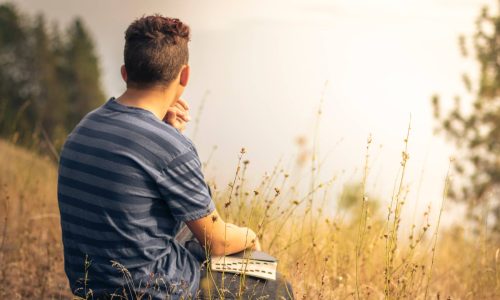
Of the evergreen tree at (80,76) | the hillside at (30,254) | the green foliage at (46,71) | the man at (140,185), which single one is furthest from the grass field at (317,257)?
the evergreen tree at (80,76)

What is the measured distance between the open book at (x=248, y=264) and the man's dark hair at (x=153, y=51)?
812 millimetres

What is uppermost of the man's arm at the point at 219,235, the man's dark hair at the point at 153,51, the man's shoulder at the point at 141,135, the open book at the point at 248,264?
the man's dark hair at the point at 153,51

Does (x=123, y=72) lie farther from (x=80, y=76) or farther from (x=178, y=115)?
(x=80, y=76)

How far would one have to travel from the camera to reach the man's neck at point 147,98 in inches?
91.4

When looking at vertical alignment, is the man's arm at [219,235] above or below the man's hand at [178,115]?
below

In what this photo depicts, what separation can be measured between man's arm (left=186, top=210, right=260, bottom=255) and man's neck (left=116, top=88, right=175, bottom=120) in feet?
1.52

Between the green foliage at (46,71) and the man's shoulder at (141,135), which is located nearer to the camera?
the man's shoulder at (141,135)

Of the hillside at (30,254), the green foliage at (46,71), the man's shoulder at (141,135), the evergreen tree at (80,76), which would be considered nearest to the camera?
the man's shoulder at (141,135)

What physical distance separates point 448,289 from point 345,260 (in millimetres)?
963

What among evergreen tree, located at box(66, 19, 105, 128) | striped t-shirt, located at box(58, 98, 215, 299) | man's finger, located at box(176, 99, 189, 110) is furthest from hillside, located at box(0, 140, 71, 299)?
evergreen tree, located at box(66, 19, 105, 128)

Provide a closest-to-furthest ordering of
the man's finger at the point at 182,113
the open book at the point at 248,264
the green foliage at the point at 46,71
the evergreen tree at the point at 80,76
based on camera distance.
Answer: the open book at the point at 248,264
the man's finger at the point at 182,113
the green foliage at the point at 46,71
the evergreen tree at the point at 80,76

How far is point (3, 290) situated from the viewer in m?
3.97

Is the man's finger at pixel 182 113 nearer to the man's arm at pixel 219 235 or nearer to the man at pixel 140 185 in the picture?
the man at pixel 140 185

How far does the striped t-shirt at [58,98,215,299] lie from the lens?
2203 mm
